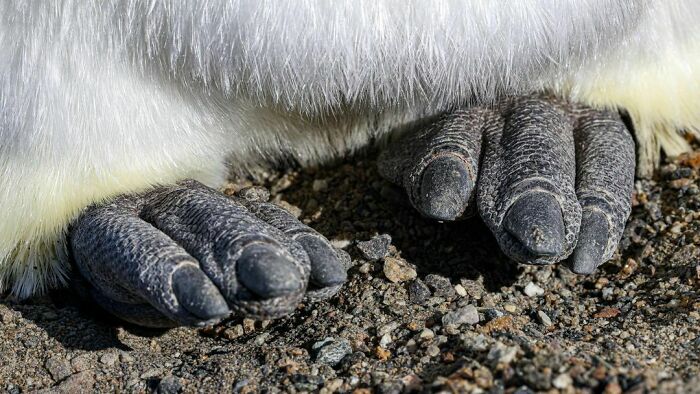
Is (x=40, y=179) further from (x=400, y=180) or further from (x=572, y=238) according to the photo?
(x=572, y=238)

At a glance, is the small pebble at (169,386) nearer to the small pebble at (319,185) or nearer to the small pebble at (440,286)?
the small pebble at (440,286)

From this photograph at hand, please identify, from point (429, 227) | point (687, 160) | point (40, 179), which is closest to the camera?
point (40, 179)

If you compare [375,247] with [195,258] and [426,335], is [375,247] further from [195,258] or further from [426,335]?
[195,258]

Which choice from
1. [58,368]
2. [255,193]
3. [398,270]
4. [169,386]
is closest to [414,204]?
[398,270]

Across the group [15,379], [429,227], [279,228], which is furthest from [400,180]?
[15,379]

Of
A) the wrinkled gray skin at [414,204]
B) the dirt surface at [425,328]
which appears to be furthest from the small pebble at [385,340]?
the wrinkled gray skin at [414,204]

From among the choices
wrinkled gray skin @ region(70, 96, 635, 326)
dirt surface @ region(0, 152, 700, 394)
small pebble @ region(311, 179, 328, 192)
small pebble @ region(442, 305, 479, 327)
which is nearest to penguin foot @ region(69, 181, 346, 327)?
wrinkled gray skin @ region(70, 96, 635, 326)

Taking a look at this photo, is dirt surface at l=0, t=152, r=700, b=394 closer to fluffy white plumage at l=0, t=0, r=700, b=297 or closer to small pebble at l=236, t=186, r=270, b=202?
small pebble at l=236, t=186, r=270, b=202
